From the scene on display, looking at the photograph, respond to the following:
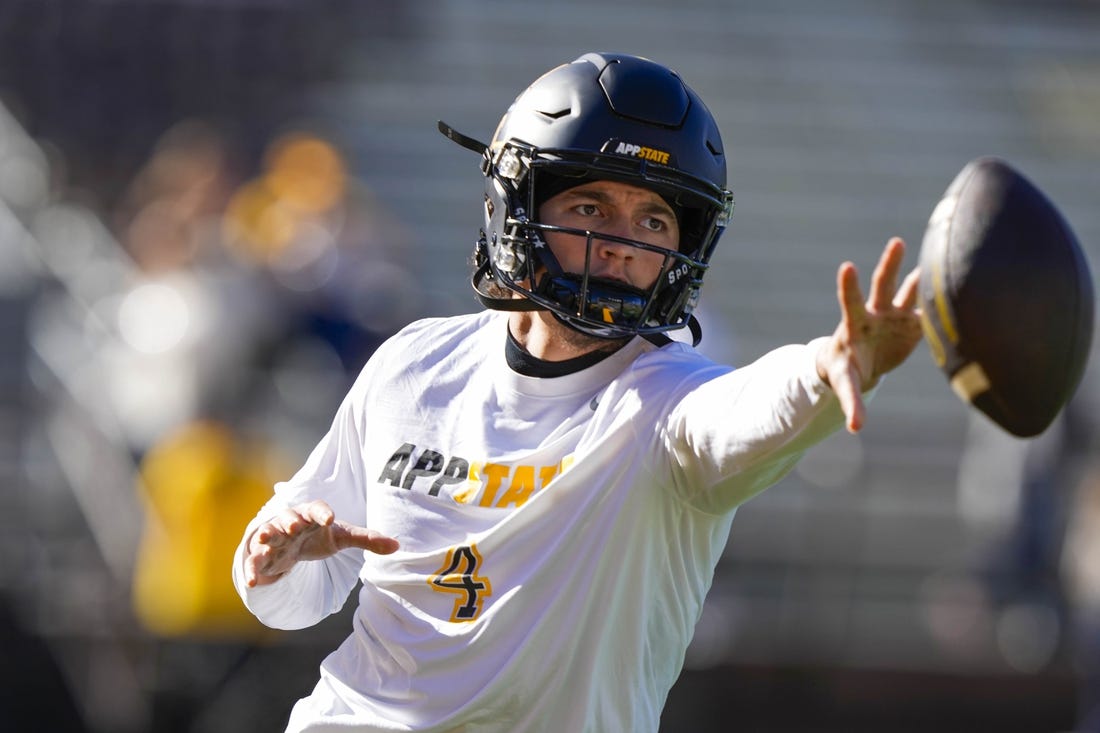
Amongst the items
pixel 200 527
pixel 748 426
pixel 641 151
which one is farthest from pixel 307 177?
pixel 748 426

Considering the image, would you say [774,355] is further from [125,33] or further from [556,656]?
[125,33]

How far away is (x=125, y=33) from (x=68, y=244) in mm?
2657

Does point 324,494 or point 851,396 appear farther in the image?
point 324,494

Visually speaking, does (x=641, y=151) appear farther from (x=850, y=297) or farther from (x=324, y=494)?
(x=324, y=494)

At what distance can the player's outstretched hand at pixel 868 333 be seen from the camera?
2672 millimetres

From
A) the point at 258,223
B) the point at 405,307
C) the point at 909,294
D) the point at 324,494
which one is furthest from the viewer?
the point at 258,223

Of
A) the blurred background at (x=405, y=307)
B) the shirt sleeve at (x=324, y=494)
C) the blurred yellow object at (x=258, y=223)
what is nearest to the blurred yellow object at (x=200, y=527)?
the blurred background at (x=405, y=307)

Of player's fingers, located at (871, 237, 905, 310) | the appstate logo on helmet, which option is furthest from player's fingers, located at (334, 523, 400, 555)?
player's fingers, located at (871, 237, 905, 310)

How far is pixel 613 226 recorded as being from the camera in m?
3.55

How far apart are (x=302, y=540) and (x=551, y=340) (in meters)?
0.67

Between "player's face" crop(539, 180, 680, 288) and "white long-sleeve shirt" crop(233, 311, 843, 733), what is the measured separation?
0.18 meters

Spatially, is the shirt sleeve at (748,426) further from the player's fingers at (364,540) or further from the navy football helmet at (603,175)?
the player's fingers at (364,540)

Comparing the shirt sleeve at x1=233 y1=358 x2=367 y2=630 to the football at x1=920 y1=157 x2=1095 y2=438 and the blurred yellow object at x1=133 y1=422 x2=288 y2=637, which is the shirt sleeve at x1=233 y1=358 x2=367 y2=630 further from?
the blurred yellow object at x1=133 y1=422 x2=288 y2=637

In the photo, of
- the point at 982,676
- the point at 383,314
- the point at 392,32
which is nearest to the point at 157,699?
the point at 383,314
